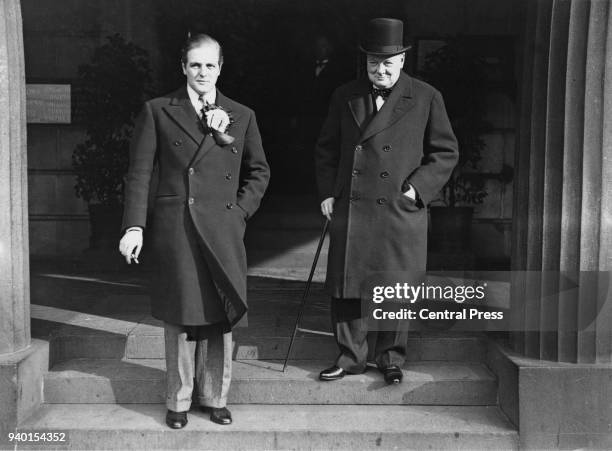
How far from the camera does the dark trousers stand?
439cm

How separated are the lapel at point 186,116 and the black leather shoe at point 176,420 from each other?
1508mm

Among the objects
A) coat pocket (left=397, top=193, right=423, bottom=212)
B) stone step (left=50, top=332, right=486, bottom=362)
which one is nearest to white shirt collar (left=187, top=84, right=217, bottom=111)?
coat pocket (left=397, top=193, right=423, bottom=212)

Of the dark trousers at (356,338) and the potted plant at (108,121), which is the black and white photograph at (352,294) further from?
the potted plant at (108,121)

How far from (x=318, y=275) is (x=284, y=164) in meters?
1.43

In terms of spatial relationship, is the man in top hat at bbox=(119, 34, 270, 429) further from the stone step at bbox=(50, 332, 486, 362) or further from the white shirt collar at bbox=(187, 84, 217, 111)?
the stone step at bbox=(50, 332, 486, 362)

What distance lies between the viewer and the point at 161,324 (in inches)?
201

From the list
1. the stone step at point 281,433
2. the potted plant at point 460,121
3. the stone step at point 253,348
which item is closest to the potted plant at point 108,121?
the potted plant at point 460,121

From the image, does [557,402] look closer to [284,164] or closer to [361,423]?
[361,423]

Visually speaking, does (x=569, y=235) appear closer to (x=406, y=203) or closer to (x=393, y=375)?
(x=406, y=203)

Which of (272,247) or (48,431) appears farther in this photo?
(272,247)

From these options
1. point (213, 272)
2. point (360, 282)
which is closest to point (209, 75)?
point (213, 272)

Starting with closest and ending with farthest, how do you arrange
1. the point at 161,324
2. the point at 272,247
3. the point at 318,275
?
the point at 161,324, the point at 318,275, the point at 272,247

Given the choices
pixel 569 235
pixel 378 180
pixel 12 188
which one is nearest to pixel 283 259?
pixel 378 180

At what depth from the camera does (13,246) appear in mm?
4207
